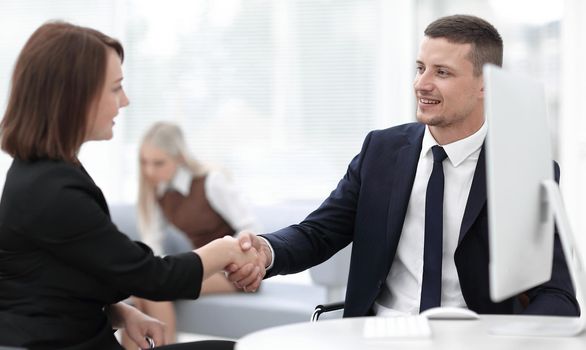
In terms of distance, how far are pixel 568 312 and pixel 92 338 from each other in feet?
3.79

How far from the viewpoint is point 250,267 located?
2273mm

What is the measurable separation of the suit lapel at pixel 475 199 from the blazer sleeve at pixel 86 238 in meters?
0.80

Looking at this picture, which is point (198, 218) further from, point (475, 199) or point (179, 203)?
point (475, 199)

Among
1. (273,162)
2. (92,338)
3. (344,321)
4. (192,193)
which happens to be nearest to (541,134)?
(344,321)

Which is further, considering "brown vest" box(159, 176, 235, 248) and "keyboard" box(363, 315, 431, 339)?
"brown vest" box(159, 176, 235, 248)

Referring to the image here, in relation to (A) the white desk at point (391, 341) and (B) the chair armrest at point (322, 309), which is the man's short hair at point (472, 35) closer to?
(B) the chair armrest at point (322, 309)

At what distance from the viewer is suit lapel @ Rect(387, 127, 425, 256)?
230cm

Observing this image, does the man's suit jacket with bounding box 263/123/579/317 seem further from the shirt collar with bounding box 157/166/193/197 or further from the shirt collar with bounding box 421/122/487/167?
A: the shirt collar with bounding box 157/166/193/197

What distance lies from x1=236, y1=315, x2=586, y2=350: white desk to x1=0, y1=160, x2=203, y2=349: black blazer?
34 centimetres

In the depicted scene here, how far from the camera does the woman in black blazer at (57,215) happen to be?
67.8 inches

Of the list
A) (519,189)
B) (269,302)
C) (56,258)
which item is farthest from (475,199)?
(269,302)

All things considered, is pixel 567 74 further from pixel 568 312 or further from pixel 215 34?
pixel 568 312

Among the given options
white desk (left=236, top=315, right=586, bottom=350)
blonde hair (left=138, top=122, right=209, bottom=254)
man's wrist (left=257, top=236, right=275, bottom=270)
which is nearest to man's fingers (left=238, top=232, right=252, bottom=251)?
man's wrist (left=257, top=236, right=275, bottom=270)

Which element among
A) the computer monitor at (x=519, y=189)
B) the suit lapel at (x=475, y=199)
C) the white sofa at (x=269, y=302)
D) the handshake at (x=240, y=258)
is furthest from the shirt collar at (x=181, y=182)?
the computer monitor at (x=519, y=189)
